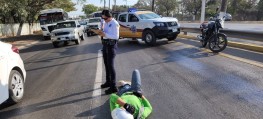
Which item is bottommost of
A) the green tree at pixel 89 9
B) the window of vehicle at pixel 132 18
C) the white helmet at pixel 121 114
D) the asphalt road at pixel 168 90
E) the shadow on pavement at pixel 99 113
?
the shadow on pavement at pixel 99 113

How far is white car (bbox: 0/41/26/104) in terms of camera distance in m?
5.14

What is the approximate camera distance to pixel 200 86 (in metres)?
6.15

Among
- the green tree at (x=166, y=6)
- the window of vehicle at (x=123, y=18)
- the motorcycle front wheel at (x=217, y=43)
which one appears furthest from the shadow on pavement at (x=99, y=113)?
the green tree at (x=166, y=6)

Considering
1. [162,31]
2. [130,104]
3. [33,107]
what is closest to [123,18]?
[162,31]

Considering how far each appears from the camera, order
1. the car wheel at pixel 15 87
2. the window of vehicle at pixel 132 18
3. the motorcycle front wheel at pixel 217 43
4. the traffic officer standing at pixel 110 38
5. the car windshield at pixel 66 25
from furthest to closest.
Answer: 1. the car windshield at pixel 66 25
2. the window of vehicle at pixel 132 18
3. the motorcycle front wheel at pixel 217 43
4. the traffic officer standing at pixel 110 38
5. the car wheel at pixel 15 87

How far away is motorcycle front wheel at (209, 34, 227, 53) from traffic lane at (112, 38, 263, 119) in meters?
0.94

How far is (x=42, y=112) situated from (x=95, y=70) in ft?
11.8

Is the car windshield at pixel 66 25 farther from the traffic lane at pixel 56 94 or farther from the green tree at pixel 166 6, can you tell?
the green tree at pixel 166 6

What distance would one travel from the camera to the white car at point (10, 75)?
514cm

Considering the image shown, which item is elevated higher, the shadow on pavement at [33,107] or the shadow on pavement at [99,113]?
the shadow on pavement at [99,113]

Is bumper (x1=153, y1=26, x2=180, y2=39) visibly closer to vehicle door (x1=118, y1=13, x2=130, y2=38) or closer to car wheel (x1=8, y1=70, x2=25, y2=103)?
vehicle door (x1=118, y1=13, x2=130, y2=38)

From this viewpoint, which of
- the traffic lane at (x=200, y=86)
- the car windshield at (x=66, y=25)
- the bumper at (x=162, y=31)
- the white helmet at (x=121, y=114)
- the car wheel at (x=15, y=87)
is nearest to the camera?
the white helmet at (x=121, y=114)

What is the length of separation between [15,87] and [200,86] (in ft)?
12.8

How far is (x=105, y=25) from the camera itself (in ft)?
20.1
